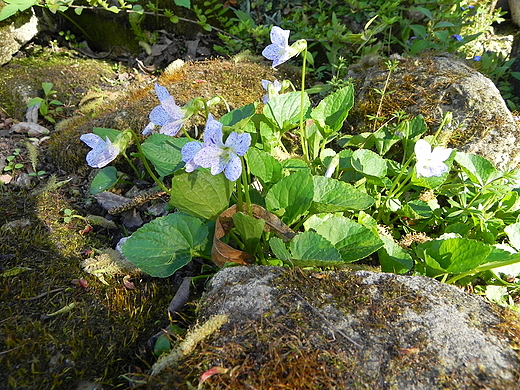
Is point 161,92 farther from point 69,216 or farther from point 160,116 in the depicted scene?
point 69,216

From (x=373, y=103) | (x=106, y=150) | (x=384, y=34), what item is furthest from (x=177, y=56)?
(x=106, y=150)

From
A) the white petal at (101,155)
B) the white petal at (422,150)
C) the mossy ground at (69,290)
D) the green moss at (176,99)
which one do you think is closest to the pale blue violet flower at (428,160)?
the white petal at (422,150)

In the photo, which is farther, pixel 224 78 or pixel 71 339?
pixel 224 78

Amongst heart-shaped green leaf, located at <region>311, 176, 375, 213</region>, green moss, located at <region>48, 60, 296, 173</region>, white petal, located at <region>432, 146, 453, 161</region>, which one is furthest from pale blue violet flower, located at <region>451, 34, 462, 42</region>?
heart-shaped green leaf, located at <region>311, 176, 375, 213</region>

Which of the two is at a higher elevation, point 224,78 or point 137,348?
point 224,78

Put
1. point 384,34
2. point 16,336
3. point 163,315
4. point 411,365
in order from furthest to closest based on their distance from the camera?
point 384,34, point 163,315, point 16,336, point 411,365

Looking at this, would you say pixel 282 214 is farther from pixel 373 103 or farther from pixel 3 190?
pixel 3 190

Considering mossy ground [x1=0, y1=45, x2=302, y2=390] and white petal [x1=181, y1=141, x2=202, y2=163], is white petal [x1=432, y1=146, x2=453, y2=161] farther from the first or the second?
mossy ground [x1=0, y1=45, x2=302, y2=390]
